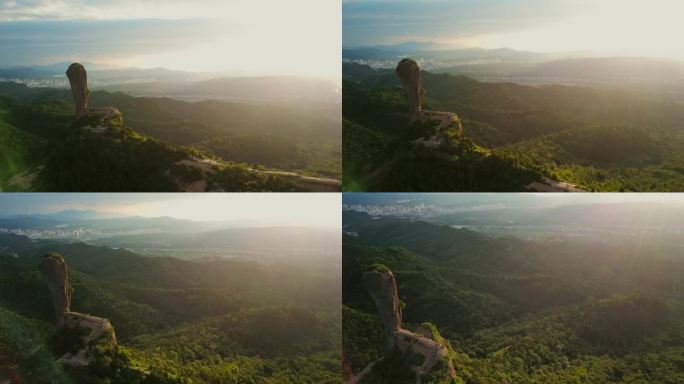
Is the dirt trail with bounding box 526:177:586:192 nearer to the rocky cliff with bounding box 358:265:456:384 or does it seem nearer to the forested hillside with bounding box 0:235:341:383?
the rocky cliff with bounding box 358:265:456:384

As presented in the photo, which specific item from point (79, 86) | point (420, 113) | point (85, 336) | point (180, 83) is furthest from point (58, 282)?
point (420, 113)

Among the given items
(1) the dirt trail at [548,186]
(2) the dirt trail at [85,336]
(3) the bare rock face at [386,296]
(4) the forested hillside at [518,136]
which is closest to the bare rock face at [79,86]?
(2) the dirt trail at [85,336]

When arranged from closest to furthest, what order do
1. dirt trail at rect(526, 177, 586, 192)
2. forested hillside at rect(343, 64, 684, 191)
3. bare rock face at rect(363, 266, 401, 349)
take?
dirt trail at rect(526, 177, 586, 192) → forested hillside at rect(343, 64, 684, 191) → bare rock face at rect(363, 266, 401, 349)

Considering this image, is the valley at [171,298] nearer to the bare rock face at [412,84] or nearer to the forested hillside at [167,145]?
the forested hillside at [167,145]

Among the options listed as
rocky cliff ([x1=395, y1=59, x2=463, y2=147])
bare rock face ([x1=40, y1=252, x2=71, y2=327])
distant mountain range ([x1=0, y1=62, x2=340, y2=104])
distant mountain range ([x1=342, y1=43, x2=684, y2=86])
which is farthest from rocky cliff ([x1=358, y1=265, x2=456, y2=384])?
bare rock face ([x1=40, y1=252, x2=71, y2=327])

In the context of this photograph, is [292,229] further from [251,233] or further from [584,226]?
[584,226]

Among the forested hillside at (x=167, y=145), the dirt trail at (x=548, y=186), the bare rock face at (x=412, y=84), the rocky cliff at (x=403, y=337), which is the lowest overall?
the rocky cliff at (x=403, y=337)
